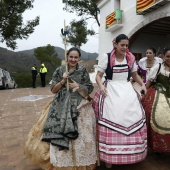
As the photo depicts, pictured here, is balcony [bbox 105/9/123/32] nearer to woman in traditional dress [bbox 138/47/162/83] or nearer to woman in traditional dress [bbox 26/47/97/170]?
woman in traditional dress [bbox 138/47/162/83]

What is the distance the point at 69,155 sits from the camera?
2.48 m

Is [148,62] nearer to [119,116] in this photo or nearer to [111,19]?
[119,116]

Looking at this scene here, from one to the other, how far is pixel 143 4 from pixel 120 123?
8720mm

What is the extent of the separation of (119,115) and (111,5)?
11823mm

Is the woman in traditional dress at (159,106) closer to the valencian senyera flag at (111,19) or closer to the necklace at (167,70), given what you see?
the necklace at (167,70)

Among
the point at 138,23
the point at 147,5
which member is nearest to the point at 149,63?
the point at 147,5

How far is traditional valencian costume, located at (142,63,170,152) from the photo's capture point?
2688 mm

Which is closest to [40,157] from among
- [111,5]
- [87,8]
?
[111,5]

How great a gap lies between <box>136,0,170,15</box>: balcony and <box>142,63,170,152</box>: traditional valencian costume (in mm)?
6906

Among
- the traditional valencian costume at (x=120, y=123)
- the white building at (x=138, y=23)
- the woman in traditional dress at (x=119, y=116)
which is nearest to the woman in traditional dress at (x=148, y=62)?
the woman in traditional dress at (x=119, y=116)

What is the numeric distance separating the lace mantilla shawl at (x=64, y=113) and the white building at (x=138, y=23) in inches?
296

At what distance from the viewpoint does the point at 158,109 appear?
277cm

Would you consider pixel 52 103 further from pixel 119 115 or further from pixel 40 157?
pixel 119 115

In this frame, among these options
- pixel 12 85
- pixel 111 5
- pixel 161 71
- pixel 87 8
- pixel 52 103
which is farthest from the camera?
pixel 87 8
